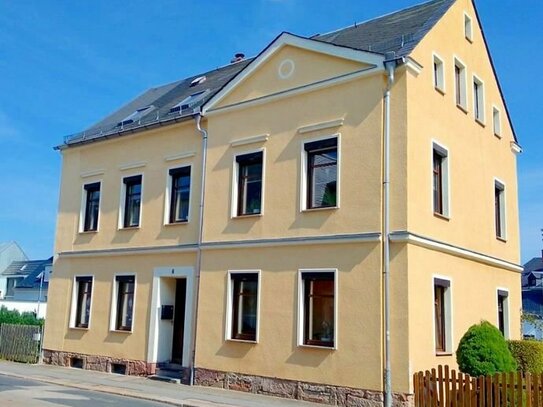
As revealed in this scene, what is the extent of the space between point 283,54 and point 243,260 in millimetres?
5927

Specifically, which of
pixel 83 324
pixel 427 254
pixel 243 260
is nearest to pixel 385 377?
pixel 427 254

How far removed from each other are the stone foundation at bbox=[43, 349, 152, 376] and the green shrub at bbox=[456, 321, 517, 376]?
32.1 ft

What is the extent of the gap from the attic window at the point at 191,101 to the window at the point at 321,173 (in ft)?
19.7

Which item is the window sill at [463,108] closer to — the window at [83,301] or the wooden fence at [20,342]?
the window at [83,301]

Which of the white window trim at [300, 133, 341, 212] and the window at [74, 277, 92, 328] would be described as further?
the window at [74, 277, 92, 328]

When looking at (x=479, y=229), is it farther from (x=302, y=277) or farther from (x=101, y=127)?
(x=101, y=127)

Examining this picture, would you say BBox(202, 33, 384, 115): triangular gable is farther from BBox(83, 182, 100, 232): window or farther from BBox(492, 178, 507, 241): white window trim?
BBox(492, 178, 507, 241): white window trim

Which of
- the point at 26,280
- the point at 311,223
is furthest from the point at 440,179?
the point at 26,280

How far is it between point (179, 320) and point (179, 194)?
13.4 feet

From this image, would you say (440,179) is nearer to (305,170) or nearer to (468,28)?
(305,170)

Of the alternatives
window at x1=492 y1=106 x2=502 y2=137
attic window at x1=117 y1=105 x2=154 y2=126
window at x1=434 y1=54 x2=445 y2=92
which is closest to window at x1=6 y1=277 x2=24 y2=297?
attic window at x1=117 y1=105 x2=154 y2=126

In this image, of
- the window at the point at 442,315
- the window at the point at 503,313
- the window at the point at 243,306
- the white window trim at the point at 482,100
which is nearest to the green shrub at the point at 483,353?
the window at the point at 442,315

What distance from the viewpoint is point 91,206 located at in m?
22.8

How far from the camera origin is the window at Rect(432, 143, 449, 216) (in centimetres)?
1588
